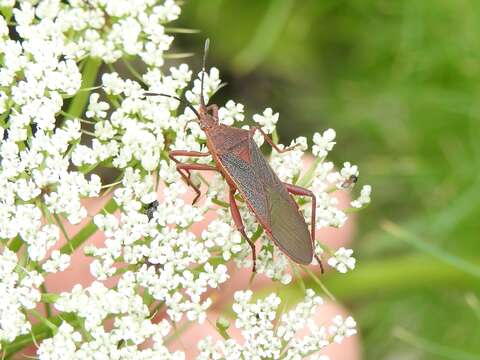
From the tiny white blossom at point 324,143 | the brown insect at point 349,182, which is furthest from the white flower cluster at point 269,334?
the tiny white blossom at point 324,143

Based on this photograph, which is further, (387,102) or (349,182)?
(387,102)

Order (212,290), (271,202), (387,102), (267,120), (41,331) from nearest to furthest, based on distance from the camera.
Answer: (41,331), (271,202), (267,120), (212,290), (387,102)

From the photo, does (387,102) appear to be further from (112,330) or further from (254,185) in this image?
(112,330)

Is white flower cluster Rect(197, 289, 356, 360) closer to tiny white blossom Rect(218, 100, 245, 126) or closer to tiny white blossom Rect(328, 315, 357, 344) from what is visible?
tiny white blossom Rect(328, 315, 357, 344)

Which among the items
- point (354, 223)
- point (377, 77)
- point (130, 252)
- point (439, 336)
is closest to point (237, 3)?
point (377, 77)

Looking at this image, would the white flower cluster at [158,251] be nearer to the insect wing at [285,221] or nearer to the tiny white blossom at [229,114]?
the insect wing at [285,221]

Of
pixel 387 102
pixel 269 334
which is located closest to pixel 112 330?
pixel 269 334

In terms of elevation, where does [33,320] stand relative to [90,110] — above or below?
below

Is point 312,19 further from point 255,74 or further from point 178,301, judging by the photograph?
point 178,301
